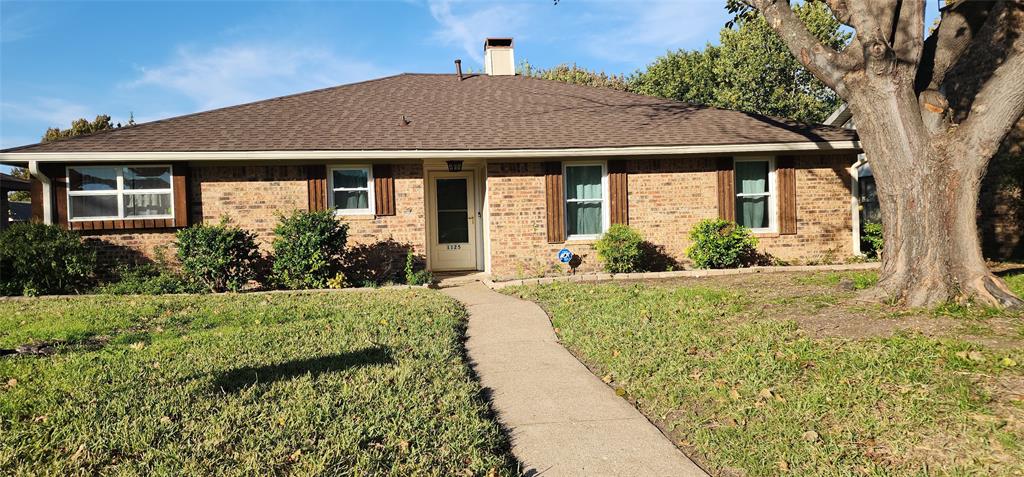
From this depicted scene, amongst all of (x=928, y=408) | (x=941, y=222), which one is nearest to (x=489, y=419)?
(x=928, y=408)

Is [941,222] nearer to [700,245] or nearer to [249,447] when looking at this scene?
[700,245]

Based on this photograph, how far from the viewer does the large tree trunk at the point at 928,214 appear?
6508mm

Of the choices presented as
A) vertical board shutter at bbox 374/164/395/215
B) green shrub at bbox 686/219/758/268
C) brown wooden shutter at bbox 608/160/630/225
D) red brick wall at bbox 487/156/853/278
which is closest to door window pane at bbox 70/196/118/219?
vertical board shutter at bbox 374/164/395/215

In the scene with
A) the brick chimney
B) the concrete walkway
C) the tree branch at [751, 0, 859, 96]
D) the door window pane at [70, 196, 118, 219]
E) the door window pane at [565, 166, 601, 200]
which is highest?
the brick chimney

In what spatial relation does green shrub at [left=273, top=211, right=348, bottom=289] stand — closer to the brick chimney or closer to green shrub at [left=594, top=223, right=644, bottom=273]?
green shrub at [left=594, top=223, right=644, bottom=273]

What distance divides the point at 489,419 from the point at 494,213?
8179 millimetres

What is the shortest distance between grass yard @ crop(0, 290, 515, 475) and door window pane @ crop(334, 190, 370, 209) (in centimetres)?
467

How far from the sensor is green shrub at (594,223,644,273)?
38.4ft

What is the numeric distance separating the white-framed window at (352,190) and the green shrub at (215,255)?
69.3 inches

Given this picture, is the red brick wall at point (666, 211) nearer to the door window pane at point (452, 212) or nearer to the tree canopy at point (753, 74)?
the door window pane at point (452, 212)

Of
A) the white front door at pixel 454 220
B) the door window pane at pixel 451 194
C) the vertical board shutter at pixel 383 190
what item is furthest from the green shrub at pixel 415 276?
the door window pane at pixel 451 194

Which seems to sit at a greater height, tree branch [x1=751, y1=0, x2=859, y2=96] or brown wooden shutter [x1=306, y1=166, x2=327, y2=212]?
tree branch [x1=751, y1=0, x2=859, y2=96]

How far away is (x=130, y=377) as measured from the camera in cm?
509

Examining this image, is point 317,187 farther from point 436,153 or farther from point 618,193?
point 618,193
